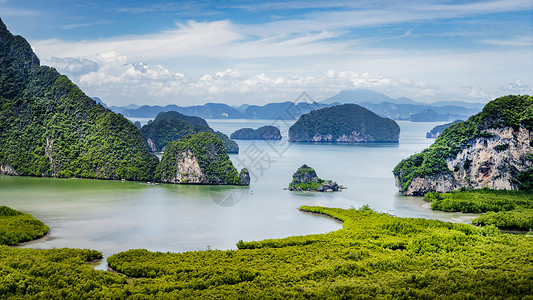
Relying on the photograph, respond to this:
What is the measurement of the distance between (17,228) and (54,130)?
31.3m

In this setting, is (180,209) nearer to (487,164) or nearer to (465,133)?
(487,164)

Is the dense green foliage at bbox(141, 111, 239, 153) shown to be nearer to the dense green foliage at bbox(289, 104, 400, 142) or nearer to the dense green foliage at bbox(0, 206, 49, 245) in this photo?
the dense green foliage at bbox(289, 104, 400, 142)

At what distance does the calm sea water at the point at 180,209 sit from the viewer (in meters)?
27.3

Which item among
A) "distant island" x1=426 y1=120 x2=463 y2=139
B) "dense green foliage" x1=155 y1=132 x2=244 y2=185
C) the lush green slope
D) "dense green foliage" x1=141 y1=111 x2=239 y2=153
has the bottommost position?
the lush green slope

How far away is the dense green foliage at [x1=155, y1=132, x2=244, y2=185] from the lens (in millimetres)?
49469

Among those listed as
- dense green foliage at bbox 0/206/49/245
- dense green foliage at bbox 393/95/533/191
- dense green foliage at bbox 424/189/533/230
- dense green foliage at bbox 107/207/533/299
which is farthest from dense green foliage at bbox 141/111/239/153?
dense green foliage at bbox 107/207/533/299

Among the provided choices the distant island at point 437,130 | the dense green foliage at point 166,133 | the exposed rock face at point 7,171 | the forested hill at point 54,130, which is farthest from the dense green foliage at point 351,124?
the exposed rock face at point 7,171

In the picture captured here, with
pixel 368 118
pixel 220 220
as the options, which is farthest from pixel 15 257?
pixel 368 118

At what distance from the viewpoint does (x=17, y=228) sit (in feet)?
85.4

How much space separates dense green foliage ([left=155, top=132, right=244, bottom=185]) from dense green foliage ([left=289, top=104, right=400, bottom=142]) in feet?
236

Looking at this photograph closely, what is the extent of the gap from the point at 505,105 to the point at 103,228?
111 feet

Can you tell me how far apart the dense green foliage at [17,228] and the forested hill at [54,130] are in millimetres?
22302

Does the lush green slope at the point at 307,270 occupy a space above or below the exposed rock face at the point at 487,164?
below

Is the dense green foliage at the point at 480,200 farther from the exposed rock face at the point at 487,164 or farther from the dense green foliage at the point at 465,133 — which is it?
the dense green foliage at the point at 465,133
